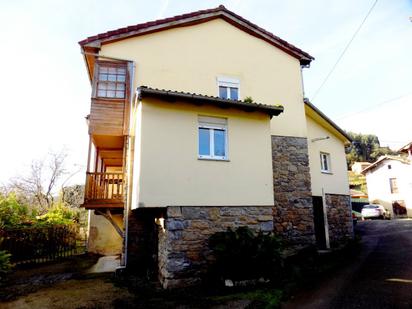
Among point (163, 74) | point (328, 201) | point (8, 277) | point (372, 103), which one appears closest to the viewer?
point (8, 277)

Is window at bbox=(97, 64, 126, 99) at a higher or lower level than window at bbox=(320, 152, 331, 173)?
higher

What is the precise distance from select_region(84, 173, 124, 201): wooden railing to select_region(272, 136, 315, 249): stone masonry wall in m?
5.72

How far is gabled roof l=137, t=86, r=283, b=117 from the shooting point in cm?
748

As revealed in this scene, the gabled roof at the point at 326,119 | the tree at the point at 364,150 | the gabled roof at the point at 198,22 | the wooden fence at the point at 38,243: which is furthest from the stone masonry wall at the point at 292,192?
the tree at the point at 364,150

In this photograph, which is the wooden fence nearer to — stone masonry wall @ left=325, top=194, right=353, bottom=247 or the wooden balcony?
the wooden balcony

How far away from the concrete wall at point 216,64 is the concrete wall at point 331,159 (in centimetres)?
180

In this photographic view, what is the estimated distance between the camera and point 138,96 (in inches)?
297

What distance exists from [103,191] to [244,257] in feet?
18.7

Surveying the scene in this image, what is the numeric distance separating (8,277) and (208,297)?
7.13m

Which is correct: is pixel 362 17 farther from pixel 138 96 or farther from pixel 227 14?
pixel 138 96

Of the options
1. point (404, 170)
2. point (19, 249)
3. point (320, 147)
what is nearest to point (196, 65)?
point (320, 147)

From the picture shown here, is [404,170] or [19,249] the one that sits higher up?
[404,170]

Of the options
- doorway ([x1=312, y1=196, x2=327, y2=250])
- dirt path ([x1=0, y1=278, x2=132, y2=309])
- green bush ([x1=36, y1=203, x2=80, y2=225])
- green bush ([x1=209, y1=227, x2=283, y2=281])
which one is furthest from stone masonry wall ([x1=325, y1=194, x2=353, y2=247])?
green bush ([x1=36, y1=203, x2=80, y2=225])

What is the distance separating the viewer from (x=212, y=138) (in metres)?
8.27
